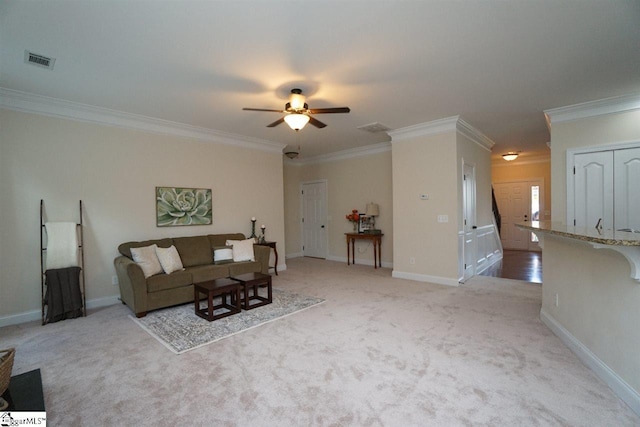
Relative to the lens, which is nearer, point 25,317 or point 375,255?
point 25,317

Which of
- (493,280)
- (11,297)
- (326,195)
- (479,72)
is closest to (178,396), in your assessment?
(11,297)

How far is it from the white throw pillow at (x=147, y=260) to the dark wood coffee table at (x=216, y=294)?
0.61 metres

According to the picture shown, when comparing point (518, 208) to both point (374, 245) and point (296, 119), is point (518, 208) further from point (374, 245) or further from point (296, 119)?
point (296, 119)

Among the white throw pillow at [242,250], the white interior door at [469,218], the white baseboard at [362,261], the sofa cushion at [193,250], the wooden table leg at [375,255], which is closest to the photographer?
the sofa cushion at [193,250]

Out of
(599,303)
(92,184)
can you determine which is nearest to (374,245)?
(599,303)

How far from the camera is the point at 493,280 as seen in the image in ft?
17.4

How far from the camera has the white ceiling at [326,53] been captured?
2.16m

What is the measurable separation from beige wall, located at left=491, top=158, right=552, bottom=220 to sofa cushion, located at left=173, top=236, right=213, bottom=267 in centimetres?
852

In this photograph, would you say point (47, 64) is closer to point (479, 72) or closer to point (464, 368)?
point (479, 72)

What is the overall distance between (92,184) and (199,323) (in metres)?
2.52

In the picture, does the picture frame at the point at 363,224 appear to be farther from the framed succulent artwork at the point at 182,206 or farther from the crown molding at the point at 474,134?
the framed succulent artwork at the point at 182,206

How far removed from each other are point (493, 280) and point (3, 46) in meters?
6.97

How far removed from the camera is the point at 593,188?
405cm

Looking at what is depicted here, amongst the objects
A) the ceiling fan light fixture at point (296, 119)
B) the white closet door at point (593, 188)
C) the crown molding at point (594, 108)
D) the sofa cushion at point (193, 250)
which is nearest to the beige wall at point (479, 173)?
the crown molding at point (594, 108)
